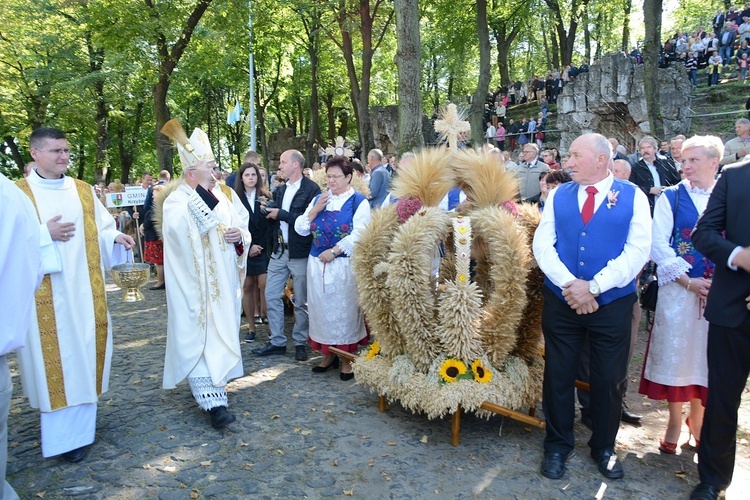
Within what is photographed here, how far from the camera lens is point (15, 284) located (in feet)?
8.42

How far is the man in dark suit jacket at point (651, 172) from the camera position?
25.6ft

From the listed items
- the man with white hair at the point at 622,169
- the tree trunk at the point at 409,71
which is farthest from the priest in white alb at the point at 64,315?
the man with white hair at the point at 622,169

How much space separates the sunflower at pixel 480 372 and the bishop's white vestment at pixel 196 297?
1874mm

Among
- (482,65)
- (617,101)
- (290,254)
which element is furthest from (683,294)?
(617,101)

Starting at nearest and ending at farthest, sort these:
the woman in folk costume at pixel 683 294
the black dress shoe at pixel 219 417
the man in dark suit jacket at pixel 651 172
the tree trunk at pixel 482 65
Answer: the woman in folk costume at pixel 683 294, the black dress shoe at pixel 219 417, the man in dark suit jacket at pixel 651 172, the tree trunk at pixel 482 65

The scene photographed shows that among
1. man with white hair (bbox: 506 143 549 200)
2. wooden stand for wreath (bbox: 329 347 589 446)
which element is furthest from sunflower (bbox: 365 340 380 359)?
man with white hair (bbox: 506 143 549 200)

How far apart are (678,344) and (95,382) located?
4.10m

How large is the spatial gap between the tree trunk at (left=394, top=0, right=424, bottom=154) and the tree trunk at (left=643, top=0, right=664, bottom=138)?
6458 millimetres

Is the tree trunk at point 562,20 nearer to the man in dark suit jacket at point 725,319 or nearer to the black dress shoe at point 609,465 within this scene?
the man in dark suit jacket at point 725,319

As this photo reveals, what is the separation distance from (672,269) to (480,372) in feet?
4.81

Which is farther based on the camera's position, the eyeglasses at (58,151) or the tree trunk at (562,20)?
the tree trunk at (562,20)

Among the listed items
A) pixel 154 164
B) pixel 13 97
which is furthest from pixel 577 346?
pixel 154 164

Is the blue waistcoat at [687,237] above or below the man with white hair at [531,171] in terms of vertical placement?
below

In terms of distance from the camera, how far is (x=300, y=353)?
6.04m
